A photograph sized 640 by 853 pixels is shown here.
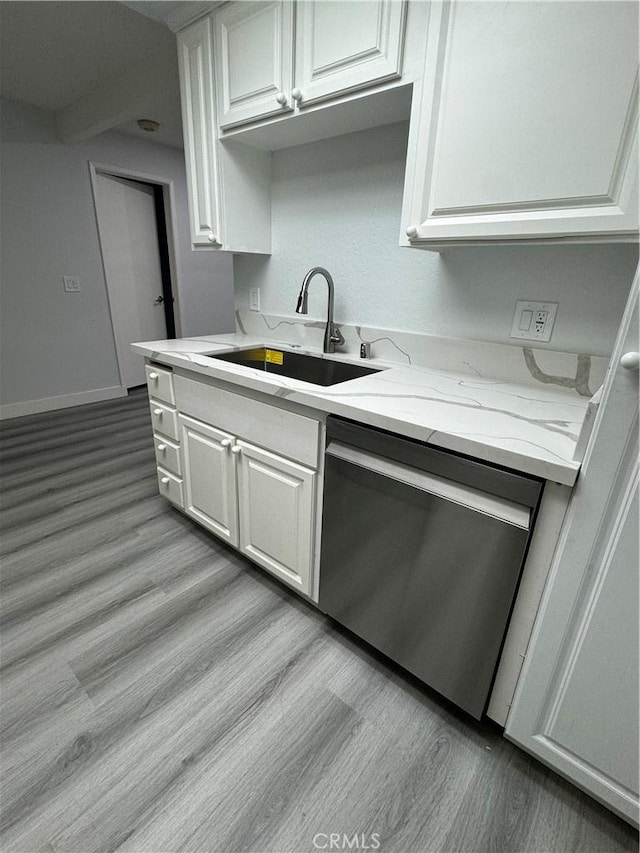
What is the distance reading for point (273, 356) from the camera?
190 cm

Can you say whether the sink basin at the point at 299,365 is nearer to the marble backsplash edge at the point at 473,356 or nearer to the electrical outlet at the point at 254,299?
the marble backsplash edge at the point at 473,356

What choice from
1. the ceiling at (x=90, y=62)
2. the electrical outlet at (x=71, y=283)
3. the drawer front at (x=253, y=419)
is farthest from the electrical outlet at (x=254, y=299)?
the electrical outlet at (x=71, y=283)

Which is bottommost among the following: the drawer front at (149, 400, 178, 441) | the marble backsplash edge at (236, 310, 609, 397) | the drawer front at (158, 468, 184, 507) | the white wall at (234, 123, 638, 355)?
the drawer front at (158, 468, 184, 507)

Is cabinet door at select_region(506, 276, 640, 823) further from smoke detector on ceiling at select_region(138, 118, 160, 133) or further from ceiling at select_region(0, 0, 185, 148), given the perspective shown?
smoke detector on ceiling at select_region(138, 118, 160, 133)

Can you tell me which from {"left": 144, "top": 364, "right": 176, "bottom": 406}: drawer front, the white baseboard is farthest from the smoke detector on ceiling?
{"left": 144, "top": 364, "right": 176, "bottom": 406}: drawer front

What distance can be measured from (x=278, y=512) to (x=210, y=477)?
409 mm

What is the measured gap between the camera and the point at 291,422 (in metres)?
1.25

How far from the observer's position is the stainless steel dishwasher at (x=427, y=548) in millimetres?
880

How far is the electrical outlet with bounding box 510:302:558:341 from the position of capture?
126 cm

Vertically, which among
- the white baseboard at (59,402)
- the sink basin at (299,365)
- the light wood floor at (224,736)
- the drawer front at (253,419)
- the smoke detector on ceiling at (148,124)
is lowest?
the light wood floor at (224,736)

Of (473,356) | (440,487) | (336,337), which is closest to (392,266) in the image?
(336,337)

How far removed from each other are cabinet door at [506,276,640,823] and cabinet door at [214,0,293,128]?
139 cm

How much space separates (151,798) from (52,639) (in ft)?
2.23

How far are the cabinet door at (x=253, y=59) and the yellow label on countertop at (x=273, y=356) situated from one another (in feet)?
2.98
